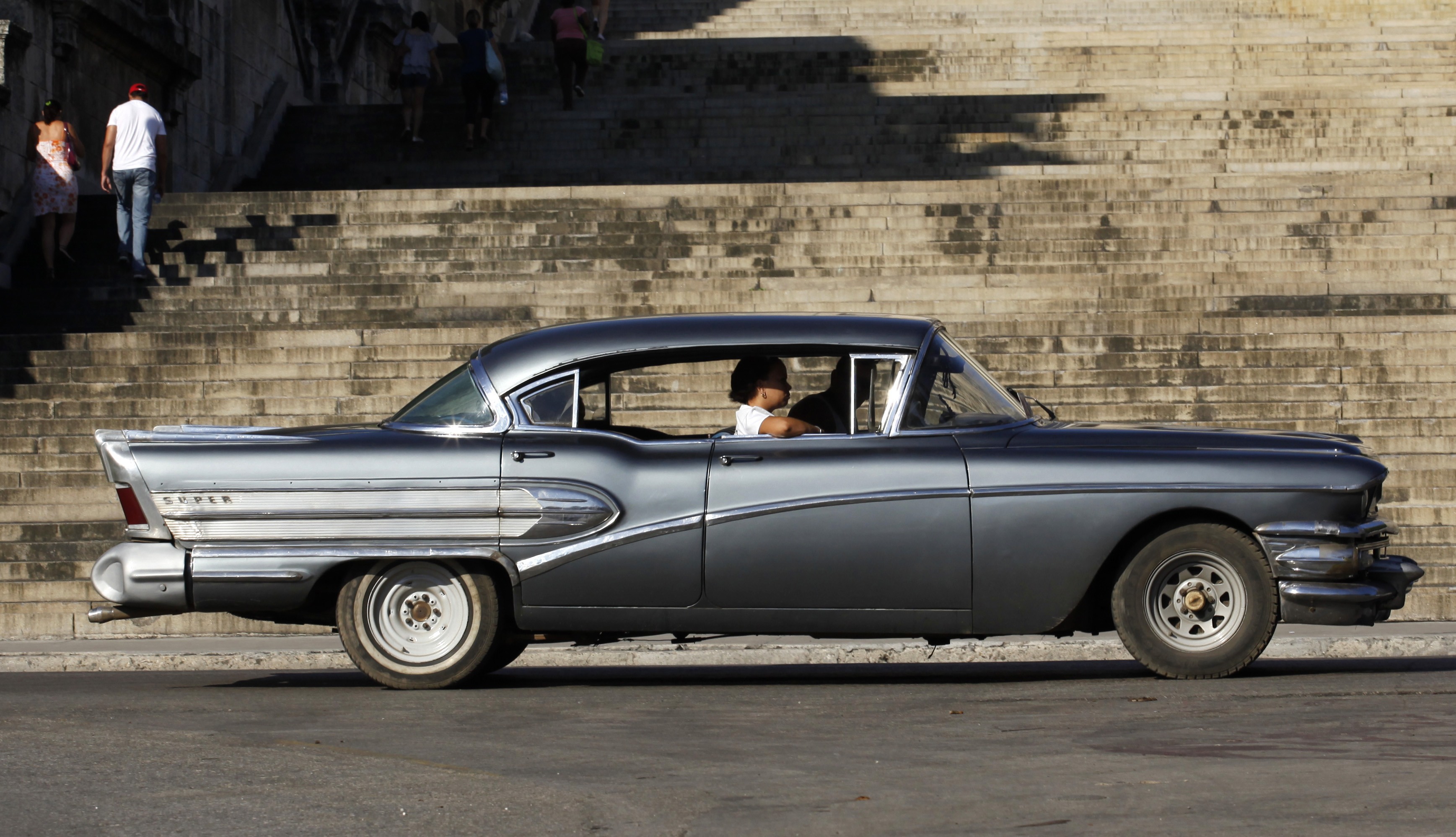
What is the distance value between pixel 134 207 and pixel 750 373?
913 cm

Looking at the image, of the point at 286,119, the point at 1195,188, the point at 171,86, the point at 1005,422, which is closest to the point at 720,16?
the point at 286,119

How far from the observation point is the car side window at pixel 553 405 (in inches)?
285

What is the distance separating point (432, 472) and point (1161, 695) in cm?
286

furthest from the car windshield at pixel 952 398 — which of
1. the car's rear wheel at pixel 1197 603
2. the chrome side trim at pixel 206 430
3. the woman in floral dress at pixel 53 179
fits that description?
the woman in floral dress at pixel 53 179

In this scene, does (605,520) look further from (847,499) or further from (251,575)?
(251,575)

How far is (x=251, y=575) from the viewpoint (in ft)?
23.4

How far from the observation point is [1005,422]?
7121 mm

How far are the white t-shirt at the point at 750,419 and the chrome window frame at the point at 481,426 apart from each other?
0.91 meters

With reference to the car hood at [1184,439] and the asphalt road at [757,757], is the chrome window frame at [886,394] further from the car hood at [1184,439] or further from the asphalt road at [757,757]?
the asphalt road at [757,757]

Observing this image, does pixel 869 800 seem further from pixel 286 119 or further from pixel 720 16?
pixel 720 16

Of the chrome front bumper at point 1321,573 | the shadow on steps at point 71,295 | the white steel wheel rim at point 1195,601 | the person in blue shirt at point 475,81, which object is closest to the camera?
the chrome front bumper at point 1321,573

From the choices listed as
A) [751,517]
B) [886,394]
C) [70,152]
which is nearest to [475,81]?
[70,152]

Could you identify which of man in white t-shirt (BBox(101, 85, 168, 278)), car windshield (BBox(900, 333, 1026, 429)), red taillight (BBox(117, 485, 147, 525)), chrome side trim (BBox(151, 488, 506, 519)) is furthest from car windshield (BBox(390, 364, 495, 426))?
man in white t-shirt (BBox(101, 85, 168, 278))

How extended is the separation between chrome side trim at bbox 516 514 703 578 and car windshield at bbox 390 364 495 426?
590mm
